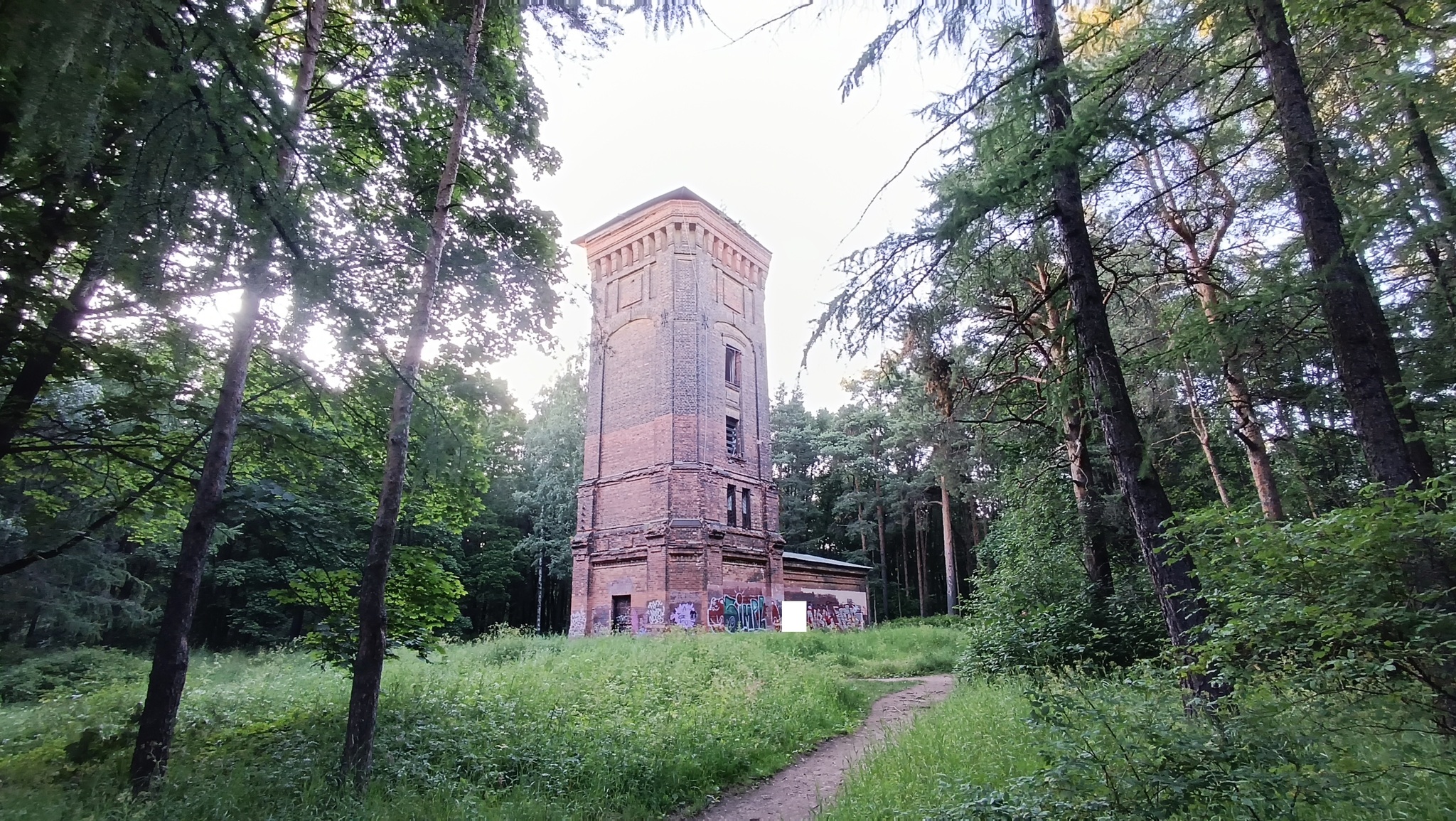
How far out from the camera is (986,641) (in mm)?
10078

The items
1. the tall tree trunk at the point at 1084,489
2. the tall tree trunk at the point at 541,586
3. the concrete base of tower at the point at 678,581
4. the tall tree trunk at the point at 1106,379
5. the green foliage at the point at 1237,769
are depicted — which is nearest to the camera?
the green foliage at the point at 1237,769

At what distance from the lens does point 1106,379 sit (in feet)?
17.4

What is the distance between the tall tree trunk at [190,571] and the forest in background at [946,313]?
30 mm

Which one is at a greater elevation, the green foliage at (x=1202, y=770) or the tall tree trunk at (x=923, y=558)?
the tall tree trunk at (x=923, y=558)

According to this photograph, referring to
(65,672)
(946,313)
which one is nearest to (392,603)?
(946,313)

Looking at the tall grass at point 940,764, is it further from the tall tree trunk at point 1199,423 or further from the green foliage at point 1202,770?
the tall tree trunk at point 1199,423

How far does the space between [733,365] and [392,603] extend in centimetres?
1660

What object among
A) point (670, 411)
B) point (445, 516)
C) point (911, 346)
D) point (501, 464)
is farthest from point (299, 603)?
point (501, 464)

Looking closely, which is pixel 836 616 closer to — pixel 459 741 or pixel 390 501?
pixel 459 741

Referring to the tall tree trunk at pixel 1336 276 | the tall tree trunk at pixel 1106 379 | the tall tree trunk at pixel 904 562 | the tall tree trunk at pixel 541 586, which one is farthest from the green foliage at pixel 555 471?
the tall tree trunk at pixel 1336 276

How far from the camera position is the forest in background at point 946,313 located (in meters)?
3.15

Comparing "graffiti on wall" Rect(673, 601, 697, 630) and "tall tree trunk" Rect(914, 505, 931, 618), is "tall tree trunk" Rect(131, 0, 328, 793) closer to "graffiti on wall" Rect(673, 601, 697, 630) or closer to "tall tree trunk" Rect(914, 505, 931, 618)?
"graffiti on wall" Rect(673, 601, 697, 630)

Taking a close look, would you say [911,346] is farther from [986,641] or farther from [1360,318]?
[986,641]

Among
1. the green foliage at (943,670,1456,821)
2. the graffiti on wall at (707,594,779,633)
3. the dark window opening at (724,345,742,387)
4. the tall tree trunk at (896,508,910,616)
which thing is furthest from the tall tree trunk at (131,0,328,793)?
the tall tree trunk at (896,508,910,616)
